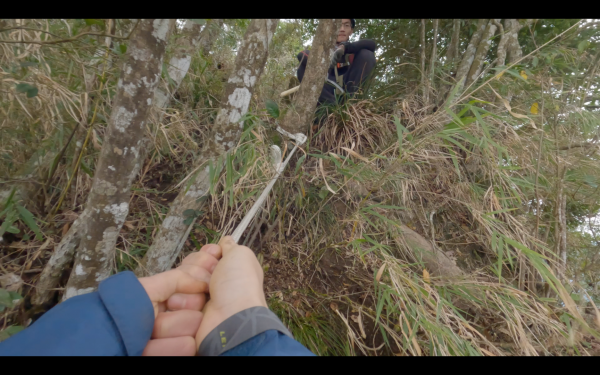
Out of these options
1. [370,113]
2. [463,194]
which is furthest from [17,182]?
[463,194]

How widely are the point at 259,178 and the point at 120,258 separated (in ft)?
3.20

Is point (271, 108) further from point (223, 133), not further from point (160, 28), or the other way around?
point (160, 28)

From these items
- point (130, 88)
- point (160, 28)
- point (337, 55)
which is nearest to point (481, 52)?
point (337, 55)

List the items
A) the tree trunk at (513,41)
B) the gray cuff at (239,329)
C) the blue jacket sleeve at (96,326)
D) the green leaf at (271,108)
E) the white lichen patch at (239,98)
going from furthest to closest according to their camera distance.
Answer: the tree trunk at (513,41)
the green leaf at (271,108)
the white lichen patch at (239,98)
the gray cuff at (239,329)
the blue jacket sleeve at (96,326)

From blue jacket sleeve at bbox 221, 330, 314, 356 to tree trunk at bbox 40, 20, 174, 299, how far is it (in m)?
0.82

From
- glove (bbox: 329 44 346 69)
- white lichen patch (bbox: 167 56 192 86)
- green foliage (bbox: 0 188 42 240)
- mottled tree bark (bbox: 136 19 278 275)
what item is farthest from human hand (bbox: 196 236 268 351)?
glove (bbox: 329 44 346 69)

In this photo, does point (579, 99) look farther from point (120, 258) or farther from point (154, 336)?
point (120, 258)

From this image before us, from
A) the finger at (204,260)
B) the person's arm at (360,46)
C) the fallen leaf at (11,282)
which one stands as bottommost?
the fallen leaf at (11,282)

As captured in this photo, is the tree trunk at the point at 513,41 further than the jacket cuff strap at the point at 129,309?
Yes

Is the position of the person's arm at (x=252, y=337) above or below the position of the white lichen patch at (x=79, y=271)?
above

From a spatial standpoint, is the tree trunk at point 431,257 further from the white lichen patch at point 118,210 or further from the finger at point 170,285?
the white lichen patch at point 118,210

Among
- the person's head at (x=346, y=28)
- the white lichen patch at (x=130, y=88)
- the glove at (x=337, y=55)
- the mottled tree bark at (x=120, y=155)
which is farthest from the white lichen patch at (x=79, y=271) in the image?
the person's head at (x=346, y=28)

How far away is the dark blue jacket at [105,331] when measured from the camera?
26.3 inches

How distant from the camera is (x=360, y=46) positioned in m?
2.18
